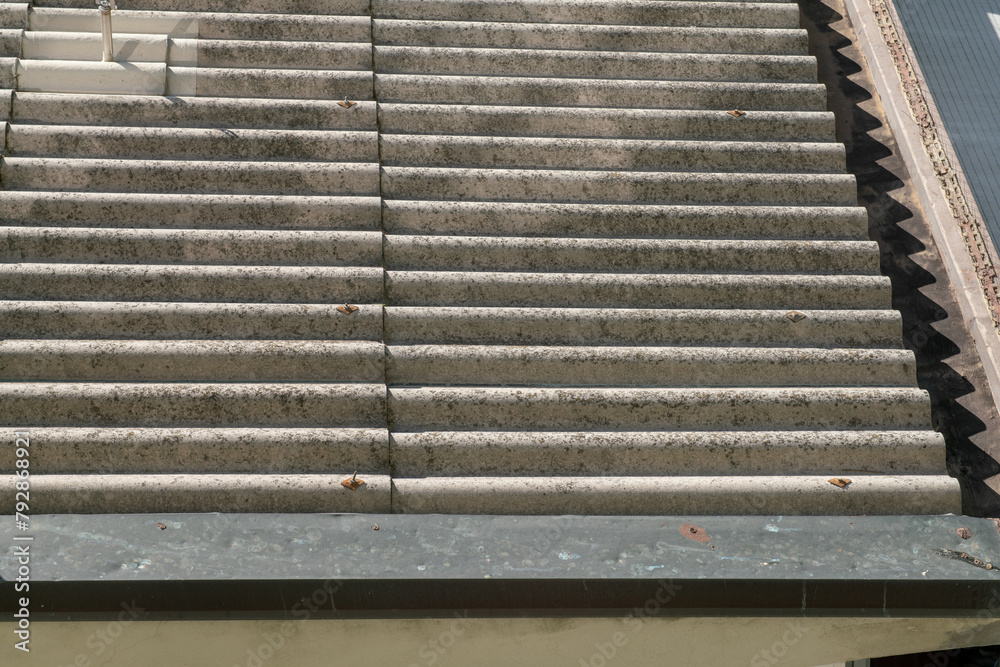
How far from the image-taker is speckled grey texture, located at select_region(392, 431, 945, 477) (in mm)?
6289

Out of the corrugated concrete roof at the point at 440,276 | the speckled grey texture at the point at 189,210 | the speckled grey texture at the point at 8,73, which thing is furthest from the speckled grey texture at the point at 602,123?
the speckled grey texture at the point at 8,73

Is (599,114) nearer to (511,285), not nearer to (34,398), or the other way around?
(511,285)

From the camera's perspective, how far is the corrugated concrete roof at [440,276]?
Answer: 6230 mm

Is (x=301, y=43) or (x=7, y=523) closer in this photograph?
(x=7, y=523)

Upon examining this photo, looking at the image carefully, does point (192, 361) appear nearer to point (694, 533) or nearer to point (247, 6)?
point (247, 6)

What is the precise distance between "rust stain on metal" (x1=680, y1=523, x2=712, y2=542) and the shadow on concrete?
200cm

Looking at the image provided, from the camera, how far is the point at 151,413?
20.4 feet

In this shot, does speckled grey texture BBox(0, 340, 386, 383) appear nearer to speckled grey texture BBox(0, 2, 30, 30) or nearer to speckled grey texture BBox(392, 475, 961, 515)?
speckled grey texture BBox(392, 475, 961, 515)

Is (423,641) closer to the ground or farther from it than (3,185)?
closer to the ground

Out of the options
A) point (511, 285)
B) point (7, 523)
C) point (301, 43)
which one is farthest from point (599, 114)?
point (7, 523)

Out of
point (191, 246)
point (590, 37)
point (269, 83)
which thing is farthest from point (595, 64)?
point (191, 246)

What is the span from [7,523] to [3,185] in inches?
105

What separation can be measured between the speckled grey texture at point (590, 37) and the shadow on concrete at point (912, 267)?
0.84 m

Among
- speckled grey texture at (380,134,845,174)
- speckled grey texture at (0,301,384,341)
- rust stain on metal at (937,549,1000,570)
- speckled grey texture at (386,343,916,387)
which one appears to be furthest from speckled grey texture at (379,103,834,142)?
rust stain on metal at (937,549,1000,570)
